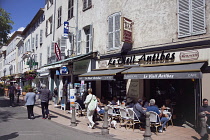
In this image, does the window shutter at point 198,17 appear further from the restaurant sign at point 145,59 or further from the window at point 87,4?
the window at point 87,4

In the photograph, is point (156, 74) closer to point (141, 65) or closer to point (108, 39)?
point (141, 65)

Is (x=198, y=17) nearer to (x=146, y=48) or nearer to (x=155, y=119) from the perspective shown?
(x=146, y=48)

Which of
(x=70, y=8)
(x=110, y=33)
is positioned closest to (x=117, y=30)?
(x=110, y=33)

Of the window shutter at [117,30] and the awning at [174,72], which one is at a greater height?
the window shutter at [117,30]

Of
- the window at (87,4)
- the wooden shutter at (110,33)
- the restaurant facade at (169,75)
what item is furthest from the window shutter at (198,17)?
the window at (87,4)

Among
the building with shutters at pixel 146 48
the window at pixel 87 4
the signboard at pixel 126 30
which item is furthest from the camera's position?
the window at pixel 87 4

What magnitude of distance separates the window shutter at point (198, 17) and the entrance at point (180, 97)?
2.02m

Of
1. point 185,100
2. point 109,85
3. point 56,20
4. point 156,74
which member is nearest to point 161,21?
point 156,74

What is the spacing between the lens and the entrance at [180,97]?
847 centimetres

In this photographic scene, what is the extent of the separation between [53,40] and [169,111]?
576 inches

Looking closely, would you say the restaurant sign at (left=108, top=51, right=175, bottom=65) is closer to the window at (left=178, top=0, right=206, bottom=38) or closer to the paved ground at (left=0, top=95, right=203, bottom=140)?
the window at (left=178, top=0, right=206, bottom=38)

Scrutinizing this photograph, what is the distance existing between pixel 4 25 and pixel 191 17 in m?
12.2

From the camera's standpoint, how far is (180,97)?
8852mm

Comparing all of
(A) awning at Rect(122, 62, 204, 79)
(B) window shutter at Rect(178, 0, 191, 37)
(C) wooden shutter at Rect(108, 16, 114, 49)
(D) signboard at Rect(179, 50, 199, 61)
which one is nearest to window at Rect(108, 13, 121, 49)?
(C) wooden shutter at Rect(108, 16, 114, 49)
